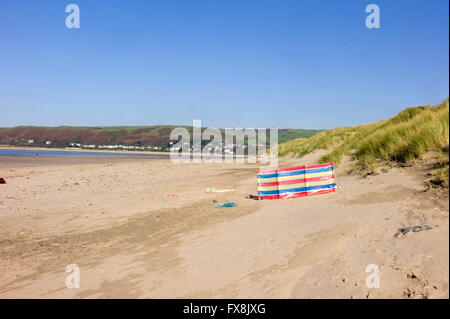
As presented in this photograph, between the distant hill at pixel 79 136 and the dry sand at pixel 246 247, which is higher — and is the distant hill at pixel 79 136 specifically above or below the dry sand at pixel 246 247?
above

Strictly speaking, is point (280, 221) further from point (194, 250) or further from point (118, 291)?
point (118, 291)

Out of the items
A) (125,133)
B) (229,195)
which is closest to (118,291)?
(229,195)

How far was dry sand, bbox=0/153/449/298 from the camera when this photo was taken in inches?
175

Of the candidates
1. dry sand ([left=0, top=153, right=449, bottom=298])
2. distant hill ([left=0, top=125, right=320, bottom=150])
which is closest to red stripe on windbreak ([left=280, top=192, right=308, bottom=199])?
dry sand ([left=0, top=153, right=449, bottom=298])

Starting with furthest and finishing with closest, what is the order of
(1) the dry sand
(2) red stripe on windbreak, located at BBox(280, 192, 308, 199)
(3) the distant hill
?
(3) the distant hill, (2) red stripe on windbreak, located at BBox(280, 192, 308, 199), (1) the dry sand

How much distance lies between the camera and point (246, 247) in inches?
263

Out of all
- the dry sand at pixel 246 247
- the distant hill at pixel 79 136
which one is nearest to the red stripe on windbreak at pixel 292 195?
the dry sand at pixel 246 247

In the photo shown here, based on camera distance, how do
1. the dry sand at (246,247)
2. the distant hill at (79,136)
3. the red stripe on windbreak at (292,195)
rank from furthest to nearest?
the distant hill at (79,136), the red stripe on windbreak at (292,195), the dry sand at (246,247)

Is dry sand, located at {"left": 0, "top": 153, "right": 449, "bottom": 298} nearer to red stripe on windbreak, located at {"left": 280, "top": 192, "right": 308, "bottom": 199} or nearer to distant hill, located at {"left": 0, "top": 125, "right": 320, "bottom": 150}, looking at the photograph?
red stripe on windbreak, located at {"left": 280, "top": 192, "right": 308, "bottom": 199}

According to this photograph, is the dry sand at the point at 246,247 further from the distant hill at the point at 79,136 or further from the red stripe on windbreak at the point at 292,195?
the distant hill at the point at 79,136

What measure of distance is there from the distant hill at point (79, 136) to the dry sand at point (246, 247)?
121947 millimetres

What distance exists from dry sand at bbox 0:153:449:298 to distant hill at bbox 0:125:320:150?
122m

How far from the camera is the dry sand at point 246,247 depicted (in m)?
4.44

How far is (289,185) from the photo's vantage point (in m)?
11.3
